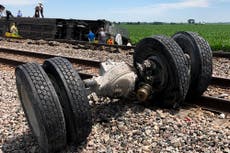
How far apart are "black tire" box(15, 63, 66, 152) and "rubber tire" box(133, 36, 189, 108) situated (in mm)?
1884

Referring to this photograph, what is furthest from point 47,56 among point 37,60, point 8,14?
point 8,14

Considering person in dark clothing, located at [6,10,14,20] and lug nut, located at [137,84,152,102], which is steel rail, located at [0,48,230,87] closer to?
lug nut, located at [137,84,152,102]

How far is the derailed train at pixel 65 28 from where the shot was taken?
20328 mm

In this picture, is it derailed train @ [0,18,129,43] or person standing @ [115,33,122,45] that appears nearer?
person standing @ [115,33,122,45]

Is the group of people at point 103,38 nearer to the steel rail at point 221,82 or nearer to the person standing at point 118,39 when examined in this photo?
the person standing at point 118,39

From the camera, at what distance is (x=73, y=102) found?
4434 millimetres

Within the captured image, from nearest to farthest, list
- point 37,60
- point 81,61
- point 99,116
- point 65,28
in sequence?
point 99,116 < point 81,61 < point 37,60 < point 65,28

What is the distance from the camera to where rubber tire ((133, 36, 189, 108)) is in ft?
17.8

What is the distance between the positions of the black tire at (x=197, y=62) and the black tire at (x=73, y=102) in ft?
7.28

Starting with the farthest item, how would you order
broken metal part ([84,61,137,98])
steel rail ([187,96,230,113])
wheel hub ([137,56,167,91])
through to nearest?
1. steel rail ([187,96,230,113])
2. wheel hub ([137,56,167,91])
3. broken metal part ([84,61,137,98])

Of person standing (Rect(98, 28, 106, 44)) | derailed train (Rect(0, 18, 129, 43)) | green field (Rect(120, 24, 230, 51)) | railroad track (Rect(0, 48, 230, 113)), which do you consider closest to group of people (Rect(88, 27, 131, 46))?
person standing (Rect(98, 28, 106, 44))

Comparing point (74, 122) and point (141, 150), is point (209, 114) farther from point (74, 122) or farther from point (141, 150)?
point (74, 122)

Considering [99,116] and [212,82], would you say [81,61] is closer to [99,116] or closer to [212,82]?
[212,82]

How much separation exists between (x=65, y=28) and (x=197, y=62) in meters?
16.3
